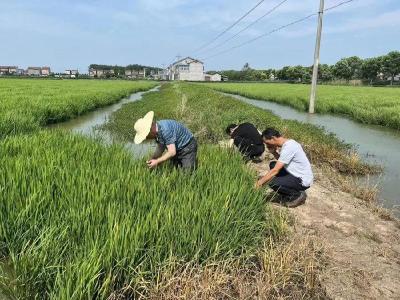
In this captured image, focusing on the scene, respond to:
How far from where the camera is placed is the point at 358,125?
1622 centimetres

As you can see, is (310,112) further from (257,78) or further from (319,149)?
(257,78)

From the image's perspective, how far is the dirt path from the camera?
3.43 m

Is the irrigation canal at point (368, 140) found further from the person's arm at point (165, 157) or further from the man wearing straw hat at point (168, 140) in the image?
the person's arm at point (165, 157)

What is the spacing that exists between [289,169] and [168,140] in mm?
1530

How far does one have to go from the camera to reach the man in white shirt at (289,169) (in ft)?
16.6

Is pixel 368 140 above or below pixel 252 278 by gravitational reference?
below

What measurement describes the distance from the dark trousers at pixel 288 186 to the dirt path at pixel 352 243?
19cm

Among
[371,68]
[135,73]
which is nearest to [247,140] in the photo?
[371,68]

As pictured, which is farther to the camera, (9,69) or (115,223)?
(9,69)

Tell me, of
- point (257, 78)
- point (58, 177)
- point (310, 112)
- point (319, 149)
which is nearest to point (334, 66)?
point (257, 78)

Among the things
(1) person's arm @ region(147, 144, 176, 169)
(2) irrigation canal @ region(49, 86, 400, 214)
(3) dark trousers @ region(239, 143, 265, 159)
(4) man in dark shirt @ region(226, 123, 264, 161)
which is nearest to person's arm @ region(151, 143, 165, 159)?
(1) person's arm @ region(147, 144, 176, 169)

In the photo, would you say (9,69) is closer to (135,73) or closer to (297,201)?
(135,73)

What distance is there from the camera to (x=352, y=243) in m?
4.26

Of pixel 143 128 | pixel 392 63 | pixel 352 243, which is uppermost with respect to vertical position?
pixel 392 63
